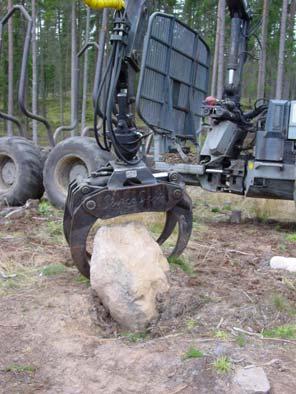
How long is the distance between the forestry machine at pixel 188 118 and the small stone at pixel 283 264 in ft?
4.00

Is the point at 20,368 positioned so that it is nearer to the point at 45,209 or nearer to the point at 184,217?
the point at 184,217

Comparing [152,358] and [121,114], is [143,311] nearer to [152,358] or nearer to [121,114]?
[152,358]

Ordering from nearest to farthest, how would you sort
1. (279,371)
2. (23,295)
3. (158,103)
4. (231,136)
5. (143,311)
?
1. (279,371)
2. (143,311)
3. (23,295)
4. (158,103)
5. (231,136)

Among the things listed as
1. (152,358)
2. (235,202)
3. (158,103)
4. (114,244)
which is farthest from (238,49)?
(152,358)

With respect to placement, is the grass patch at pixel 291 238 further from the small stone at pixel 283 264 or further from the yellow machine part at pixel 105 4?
the yellow machine part at pixel 105 4

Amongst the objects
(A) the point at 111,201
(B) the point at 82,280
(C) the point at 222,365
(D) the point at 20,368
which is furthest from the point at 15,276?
(C) the point at 222,365

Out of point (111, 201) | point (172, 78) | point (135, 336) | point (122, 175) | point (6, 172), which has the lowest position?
point (135, 336)

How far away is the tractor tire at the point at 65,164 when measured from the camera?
7975 millimetres

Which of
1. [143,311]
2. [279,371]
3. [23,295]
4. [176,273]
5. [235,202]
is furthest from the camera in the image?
[235,202]

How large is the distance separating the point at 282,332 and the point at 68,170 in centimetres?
516

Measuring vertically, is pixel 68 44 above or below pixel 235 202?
above

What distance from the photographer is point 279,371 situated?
127 inches

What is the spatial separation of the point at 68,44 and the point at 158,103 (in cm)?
3103

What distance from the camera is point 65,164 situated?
8227 millimetres
